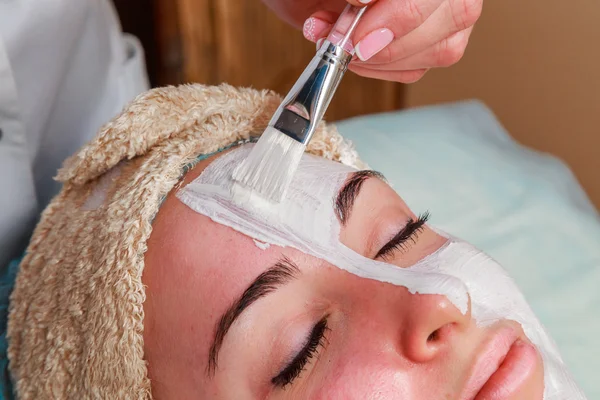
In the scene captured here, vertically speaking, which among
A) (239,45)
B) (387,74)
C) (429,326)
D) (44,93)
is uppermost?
(387,74)

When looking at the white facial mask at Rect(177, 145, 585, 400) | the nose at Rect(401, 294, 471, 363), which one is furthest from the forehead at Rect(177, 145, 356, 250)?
the nose at Rect(401, 294, 471, 363)

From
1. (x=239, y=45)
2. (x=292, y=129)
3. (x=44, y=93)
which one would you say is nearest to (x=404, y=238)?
(x=292, y=129)

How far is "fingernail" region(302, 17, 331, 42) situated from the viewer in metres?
0.71

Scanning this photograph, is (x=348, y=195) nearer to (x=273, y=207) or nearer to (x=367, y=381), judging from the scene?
(x=273, y=207)

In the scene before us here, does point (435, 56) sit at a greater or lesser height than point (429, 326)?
greater

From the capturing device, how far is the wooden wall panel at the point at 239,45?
1.51 meters

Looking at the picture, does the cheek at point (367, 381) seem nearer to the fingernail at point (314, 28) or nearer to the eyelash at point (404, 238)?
the eyelash at point (404, 238)

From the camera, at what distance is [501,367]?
2.05 ft

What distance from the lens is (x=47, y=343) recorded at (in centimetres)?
70

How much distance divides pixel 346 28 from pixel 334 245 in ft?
0.75

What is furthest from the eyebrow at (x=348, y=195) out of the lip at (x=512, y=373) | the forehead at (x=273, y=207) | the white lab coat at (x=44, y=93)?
the white lab coat at (x=44, y=93)

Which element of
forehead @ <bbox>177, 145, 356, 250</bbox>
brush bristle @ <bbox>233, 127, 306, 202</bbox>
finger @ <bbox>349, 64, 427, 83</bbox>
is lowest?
forehead @ <bbox>177, 145, 356, 250</bbox>

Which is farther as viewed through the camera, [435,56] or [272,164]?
[435,56]

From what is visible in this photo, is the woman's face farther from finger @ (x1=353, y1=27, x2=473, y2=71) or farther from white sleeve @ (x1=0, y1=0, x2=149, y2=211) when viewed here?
white sleeve @ (x1=0, y1=0, x2=149, y2=211)
